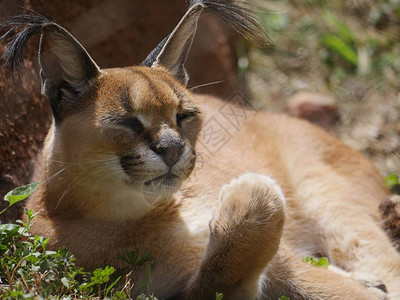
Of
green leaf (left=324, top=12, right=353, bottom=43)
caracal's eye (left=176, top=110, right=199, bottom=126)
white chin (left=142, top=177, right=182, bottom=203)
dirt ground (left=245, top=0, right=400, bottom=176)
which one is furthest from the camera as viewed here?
green leaf (left=324, top=12, right=353, bottom=43)

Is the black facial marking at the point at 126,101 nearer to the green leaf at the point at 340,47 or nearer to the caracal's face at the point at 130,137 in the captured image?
the caracal's face at the point at 130,137

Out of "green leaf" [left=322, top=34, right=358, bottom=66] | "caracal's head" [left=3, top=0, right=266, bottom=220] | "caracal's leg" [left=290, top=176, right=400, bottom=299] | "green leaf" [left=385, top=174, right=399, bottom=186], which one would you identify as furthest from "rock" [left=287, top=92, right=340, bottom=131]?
"caracal's head" [left=3, top=0, right=266, bottom=220]

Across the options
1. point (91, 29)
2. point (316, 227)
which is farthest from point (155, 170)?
point (91, 29)

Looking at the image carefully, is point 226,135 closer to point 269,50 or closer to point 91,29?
point 91,29

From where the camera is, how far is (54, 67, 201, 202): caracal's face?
127 inches

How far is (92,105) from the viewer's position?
135 inches

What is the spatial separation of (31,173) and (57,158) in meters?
1.08

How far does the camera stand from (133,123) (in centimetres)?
330

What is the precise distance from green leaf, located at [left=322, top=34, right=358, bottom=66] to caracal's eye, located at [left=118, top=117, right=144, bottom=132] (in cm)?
456

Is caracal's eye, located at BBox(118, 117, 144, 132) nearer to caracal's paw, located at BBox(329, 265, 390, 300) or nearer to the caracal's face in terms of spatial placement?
the caracal's face

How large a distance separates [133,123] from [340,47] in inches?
181

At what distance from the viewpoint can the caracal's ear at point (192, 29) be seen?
12.3 ft

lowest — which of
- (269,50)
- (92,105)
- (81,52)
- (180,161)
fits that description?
(269,50)

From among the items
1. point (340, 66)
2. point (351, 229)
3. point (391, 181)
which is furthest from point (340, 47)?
point (351, 229)
